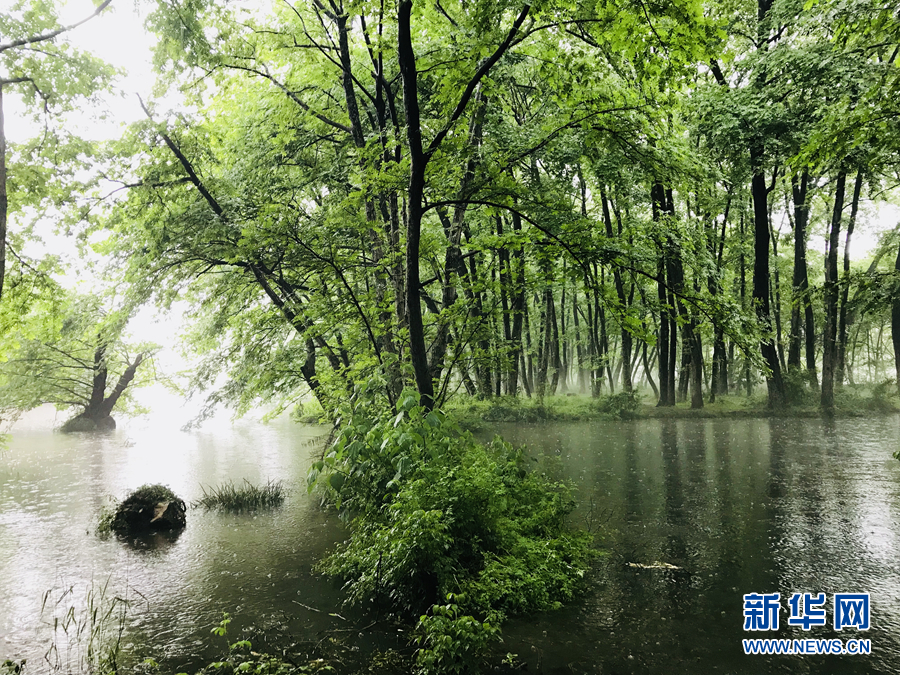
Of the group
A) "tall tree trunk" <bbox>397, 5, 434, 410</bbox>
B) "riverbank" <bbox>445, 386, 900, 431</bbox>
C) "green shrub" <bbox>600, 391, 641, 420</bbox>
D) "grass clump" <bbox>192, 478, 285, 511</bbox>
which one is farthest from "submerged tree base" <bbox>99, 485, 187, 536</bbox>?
"green shrub" <bbox>600, 391, 641, 420</bbox>

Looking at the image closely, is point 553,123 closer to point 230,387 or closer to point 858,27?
point 858,27

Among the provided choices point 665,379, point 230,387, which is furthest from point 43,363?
point 665,379

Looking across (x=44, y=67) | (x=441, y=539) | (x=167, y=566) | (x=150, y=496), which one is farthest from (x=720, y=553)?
(x=44, y=67)

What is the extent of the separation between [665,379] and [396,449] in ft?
54.9

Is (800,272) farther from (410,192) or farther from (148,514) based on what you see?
(148,514)

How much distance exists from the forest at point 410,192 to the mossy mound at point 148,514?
2.77 m

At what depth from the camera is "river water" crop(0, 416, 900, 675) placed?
3.97 meters

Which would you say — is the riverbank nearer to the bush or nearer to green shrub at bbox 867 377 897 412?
green shrub at bbox 867 377 897 412

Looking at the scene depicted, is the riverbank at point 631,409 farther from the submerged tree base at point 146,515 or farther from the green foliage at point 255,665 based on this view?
the green foliage at point 255,665

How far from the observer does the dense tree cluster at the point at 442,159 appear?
18.9 feet

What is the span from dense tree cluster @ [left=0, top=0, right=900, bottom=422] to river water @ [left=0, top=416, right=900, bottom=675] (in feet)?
6.73

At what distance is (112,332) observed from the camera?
968cm

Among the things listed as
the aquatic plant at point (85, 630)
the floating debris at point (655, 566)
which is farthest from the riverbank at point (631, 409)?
the aquatic plant at point (85, 630)

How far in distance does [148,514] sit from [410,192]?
6.29 metres
